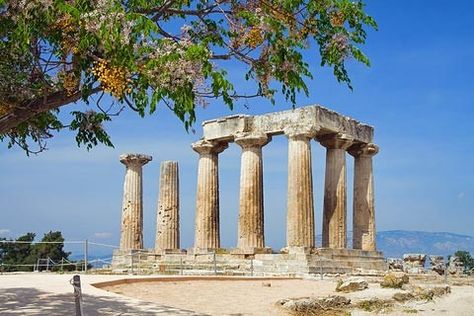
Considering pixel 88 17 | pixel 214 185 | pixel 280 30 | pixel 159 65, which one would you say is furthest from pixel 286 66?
pixel 214 185

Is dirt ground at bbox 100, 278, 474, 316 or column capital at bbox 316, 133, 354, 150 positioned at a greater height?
column capital at bbox 316, 133, 354, 150

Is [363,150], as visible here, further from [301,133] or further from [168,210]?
[168,210]

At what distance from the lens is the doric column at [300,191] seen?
31.5 metres

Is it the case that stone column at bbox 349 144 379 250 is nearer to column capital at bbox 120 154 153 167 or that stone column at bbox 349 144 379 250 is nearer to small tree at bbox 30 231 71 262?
column capital at bbox 120 154 153 167

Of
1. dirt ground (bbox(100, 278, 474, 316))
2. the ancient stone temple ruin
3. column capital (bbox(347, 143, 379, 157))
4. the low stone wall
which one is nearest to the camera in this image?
dirt ground (bbox(100, 278, 474, 316))

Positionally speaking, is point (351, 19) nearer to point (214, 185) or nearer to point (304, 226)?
point (304, 226)

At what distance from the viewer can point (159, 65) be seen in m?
9.05

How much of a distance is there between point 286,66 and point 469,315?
31.3 feet

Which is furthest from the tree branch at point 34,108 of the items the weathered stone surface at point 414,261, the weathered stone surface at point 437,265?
the weathered stone surface at point 414,261

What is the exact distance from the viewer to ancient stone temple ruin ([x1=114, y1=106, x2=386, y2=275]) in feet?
101

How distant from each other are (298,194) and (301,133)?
289cm

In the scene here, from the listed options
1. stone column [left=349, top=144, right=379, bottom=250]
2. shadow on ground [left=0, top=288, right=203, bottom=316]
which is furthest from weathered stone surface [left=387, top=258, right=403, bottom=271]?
shadow on ground [left=0, top=288, right=203, bottom=316]

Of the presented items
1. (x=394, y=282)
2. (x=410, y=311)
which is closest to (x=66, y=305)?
(x=410, y=311)

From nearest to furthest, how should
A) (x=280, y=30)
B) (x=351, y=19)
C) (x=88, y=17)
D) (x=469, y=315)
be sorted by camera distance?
(x=88, y=17), (x=280, y=30), (x=351, y=19), (x=469, y=315)
